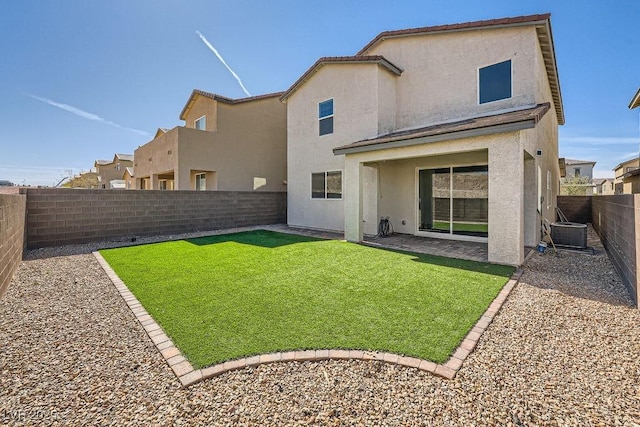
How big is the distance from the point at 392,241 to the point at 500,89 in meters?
7.25

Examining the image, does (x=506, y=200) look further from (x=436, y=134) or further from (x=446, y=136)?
(x=436, y=134)

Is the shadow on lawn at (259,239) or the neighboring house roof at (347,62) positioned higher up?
the neighboring house roof at (347,62)

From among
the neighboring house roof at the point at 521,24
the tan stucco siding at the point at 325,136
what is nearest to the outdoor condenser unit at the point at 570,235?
the neighboring house roof at the point at 521,24

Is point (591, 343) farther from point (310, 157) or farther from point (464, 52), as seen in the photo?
point (310, 157)

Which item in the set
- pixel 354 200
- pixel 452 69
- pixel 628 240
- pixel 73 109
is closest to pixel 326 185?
pixel 354 200

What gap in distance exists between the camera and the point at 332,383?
3.30 metres

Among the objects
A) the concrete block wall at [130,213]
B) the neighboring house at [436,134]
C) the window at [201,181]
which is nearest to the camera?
the neighboring house at [436,134]

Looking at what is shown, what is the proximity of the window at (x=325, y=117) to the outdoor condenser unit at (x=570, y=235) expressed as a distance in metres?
10.6

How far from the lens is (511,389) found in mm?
3176

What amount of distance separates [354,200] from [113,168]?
184 ft

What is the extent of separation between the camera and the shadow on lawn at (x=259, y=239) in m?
11.7

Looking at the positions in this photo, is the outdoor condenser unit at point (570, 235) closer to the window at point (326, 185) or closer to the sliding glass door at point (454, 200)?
the sliding glass door at point (454, 200)

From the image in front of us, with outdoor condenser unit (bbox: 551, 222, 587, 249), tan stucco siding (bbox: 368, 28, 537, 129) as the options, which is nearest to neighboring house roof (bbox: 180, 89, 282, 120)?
tan stucco siding (bbox: 368, 28, 537, 129)

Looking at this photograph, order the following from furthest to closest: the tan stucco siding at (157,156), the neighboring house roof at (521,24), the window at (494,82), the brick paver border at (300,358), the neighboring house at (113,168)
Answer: the neighboring house at (113,168) < the tan stucco siding at (157,156) < the window at (494,82) < the neighboring house roof at (521,24) < the brick paver border at (300,358)
